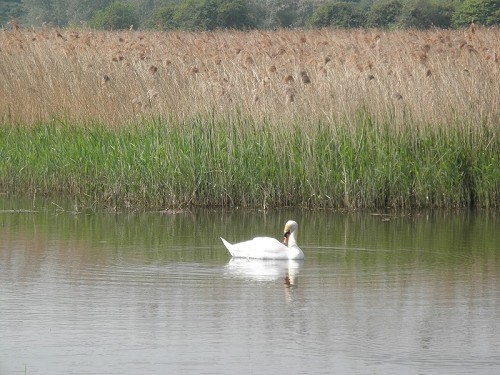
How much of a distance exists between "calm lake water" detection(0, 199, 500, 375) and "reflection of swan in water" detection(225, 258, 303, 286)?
3 centimetres

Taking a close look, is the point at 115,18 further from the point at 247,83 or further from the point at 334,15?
the point at 247,83

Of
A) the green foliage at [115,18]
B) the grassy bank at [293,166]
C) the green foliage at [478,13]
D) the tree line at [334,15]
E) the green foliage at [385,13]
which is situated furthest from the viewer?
the green foliage at [385,13]

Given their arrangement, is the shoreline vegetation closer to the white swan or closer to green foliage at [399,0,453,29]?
the white swan

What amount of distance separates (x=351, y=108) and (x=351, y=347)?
6.19 m

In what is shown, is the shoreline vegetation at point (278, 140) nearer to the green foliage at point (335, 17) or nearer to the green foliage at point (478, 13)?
the green foliage at point (478, 13)

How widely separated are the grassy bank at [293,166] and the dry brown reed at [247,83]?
7.9 inches

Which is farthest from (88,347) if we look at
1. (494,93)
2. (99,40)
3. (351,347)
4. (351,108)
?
(99,40)

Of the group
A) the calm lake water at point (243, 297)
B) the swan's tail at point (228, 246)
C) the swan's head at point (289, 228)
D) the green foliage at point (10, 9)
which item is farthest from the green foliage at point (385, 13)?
the swan's tail at point (228, 246)

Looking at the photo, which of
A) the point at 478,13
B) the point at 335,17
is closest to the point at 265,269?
the point at 478,13

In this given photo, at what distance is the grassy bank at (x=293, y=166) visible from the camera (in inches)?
473

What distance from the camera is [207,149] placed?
12.2 meters

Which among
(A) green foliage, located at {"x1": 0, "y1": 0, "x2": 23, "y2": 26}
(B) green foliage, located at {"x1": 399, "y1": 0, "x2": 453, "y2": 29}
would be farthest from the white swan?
(A) green foliage, located at {"x1": 0, "y1": 0, "x2": 23, "y2": 26}

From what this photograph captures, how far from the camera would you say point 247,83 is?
1283cm

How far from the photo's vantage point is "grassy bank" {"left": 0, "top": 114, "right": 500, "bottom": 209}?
12.0m
